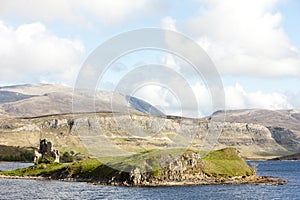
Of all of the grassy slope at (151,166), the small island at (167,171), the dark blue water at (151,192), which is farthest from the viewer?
the grassy slope at (151,166)

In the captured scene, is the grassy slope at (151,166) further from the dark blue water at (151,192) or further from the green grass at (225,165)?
the dark blue water at (151,192)

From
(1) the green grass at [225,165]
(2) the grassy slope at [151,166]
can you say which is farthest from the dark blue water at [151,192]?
(1) the green grass at [225,165]

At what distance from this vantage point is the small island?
159 metres

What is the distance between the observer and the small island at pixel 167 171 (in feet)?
522

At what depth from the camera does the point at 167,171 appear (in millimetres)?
160375

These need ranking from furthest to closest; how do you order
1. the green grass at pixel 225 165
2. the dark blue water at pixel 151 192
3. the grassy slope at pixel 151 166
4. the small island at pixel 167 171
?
1. the green grass at pixel 225 165
2. the grassy slope at pixel 151 166
3. the small island at pixel 167 171
4. the dark blue water at pixel 151 192

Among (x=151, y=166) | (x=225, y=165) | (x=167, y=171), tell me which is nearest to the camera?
(x=167, y=171)

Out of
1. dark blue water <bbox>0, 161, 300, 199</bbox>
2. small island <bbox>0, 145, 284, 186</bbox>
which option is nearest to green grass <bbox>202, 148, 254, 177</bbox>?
small island <bbox>0, 145, 284, 186</bbox>

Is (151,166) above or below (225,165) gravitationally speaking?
below

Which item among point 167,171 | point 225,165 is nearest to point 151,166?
point 167,171

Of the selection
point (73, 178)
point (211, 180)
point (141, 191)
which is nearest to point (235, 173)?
point (211, 180)

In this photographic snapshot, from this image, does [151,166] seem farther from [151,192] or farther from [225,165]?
[225,165]

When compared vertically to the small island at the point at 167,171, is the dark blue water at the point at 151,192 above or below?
below

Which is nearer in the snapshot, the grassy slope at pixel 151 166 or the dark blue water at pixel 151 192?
the dark blue water at pixel 151 192
